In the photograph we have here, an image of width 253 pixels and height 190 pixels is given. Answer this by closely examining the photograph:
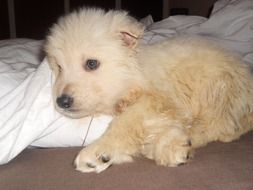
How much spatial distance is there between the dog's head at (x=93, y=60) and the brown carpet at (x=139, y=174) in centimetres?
23

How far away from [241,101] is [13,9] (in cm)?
413

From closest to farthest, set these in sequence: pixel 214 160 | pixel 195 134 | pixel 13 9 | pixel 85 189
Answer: pixel 85 189, pixel 214 160, pixel 195 134, pixel 13 9

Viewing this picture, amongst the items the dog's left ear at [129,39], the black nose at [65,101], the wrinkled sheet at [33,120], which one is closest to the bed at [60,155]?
the wrinkled sheet at [33,120]

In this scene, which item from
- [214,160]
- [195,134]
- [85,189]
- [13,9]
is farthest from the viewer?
[13,9]

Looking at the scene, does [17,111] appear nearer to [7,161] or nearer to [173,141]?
[7,161]

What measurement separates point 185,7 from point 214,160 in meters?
4.09

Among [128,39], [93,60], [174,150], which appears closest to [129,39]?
[128,39]

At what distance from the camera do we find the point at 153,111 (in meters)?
1.48

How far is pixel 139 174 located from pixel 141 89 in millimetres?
368

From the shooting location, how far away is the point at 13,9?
197 inches

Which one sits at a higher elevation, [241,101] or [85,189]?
[241,101]

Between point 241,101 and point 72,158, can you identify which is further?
point 241,101

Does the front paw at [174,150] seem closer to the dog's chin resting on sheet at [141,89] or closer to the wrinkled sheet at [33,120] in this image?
the dog's chin resting on sheet at [141,89]

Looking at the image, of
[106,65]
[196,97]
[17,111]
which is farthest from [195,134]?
[17,111]
